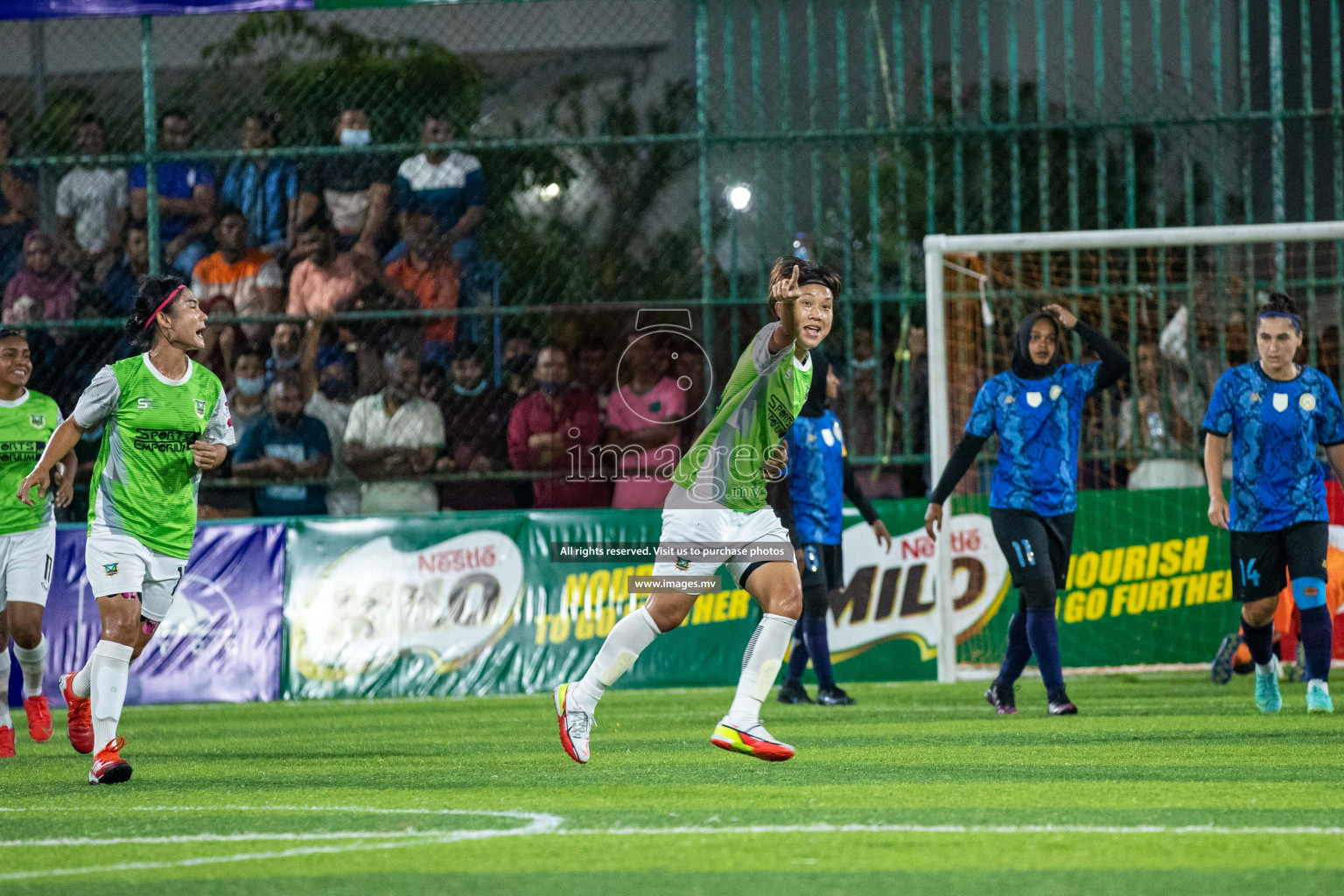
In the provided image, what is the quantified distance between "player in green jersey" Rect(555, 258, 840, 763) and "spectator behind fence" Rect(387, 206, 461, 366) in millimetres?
6490

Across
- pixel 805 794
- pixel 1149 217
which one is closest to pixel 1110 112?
pixel 1149 217

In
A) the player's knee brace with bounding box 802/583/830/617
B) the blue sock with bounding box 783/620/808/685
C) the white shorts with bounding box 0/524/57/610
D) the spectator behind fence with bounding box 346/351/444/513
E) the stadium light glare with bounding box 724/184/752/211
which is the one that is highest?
the stadium light glare with bounding box 724/184/752/211

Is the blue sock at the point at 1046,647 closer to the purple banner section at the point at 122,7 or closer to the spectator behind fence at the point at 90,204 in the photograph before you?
the purple banner section at the point at 122,7

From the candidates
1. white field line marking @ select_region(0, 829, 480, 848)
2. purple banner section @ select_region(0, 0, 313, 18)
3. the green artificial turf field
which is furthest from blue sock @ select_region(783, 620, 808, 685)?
purple banner section @ select_region(0, 0, 313, 18)

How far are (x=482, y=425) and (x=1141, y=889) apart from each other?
8916 millimetres

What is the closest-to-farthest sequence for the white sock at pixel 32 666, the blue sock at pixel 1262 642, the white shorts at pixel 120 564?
the white shorts at pixel 120 564 < the blue sock at pixel 1262 642 < the white sock at pixel 32 666

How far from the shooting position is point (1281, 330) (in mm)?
8656

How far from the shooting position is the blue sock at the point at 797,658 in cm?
1039

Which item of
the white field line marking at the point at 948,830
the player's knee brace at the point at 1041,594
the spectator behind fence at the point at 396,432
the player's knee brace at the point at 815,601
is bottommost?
the white field line marking at the point at 948,830

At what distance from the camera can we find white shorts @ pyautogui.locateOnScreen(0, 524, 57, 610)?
9297mm

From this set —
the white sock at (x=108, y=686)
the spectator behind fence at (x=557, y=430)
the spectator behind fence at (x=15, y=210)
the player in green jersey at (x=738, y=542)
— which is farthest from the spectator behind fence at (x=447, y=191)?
the player in green jersey at (x=738, y=542)

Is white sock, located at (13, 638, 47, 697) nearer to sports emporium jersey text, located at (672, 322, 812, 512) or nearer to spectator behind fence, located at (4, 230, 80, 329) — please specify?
spectator behind fence, located at (4, 230, 80, 329)

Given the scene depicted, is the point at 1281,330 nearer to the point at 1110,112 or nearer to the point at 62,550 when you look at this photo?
the point at 1110,112

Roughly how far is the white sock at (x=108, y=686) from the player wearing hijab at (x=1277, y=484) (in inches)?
219
